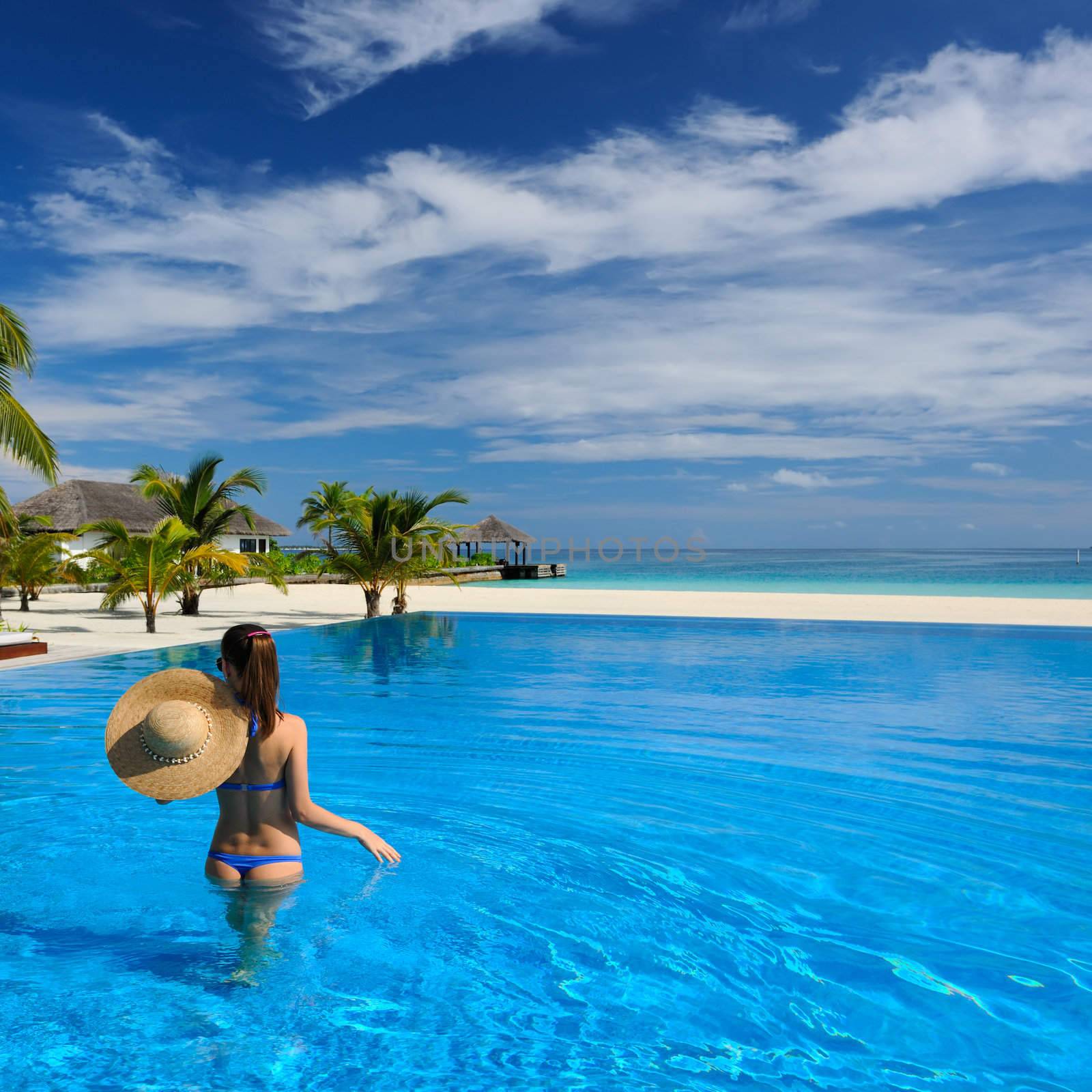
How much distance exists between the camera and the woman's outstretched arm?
3467 millimetres

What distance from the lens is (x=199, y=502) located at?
20.5m

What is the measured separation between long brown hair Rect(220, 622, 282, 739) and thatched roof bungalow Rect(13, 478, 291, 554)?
36.7 meters

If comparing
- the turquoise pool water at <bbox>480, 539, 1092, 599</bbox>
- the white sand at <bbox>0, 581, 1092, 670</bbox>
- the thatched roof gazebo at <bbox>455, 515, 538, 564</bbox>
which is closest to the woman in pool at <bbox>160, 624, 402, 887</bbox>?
the white sand at <bbox>0, 581, 1092, 670</bbox>

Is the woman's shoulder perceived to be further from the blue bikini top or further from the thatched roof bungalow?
the thatched roof bungalow

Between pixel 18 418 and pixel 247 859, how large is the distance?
493 inches

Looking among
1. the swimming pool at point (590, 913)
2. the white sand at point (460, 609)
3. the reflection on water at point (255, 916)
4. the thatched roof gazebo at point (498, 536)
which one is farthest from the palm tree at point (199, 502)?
the thatched roof gazebo at point (498, 536)

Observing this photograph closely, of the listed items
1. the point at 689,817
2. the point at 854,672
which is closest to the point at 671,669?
the point at 854,672

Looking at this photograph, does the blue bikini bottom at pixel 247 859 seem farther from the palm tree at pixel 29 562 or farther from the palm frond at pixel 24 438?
the palm tree at pixel 29 562

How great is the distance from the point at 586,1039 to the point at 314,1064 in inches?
37.5

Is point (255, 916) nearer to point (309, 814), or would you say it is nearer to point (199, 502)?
point (309, 814)

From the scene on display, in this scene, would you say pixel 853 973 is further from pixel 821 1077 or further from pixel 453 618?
pixel 453 618

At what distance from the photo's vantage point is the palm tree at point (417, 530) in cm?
2009

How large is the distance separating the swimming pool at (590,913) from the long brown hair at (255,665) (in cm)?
115

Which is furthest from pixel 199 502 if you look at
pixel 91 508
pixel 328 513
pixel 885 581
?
Answer: pixel 885 581
